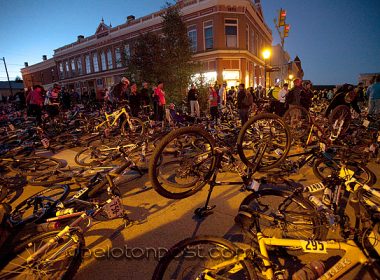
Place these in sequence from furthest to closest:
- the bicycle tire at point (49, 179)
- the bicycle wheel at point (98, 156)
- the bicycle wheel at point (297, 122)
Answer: the bicycle wheel at point (297, 122) < the bicycle wheel at point (98, 156) < the bicycle tire at point (49, 179)

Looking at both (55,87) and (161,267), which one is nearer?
(161,267)

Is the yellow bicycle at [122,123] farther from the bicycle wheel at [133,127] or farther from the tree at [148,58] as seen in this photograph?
the tree at [148,58]

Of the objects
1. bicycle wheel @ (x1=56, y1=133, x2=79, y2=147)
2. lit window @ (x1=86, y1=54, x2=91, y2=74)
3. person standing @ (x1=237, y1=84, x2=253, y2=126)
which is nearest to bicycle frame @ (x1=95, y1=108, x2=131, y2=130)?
bicycle wheel @ (x1=56, y1=133, x2=79, y2=147)

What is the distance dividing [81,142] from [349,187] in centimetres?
854

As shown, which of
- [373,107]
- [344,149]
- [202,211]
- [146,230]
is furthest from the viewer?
[373,107]

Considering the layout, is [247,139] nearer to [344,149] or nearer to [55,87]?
[344,149]

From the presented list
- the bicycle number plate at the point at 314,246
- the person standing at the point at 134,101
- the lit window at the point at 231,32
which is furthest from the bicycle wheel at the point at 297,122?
the lit window at the point at 231,32

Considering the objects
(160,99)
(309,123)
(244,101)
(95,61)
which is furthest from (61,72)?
(309,123)

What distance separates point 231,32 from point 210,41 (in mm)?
2499

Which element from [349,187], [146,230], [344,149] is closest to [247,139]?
[344,149]

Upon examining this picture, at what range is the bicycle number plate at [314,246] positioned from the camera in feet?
6.03

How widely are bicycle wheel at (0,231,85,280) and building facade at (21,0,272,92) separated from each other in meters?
14.9

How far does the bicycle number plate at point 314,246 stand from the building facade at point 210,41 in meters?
16.0

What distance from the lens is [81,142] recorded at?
8.34 meters
